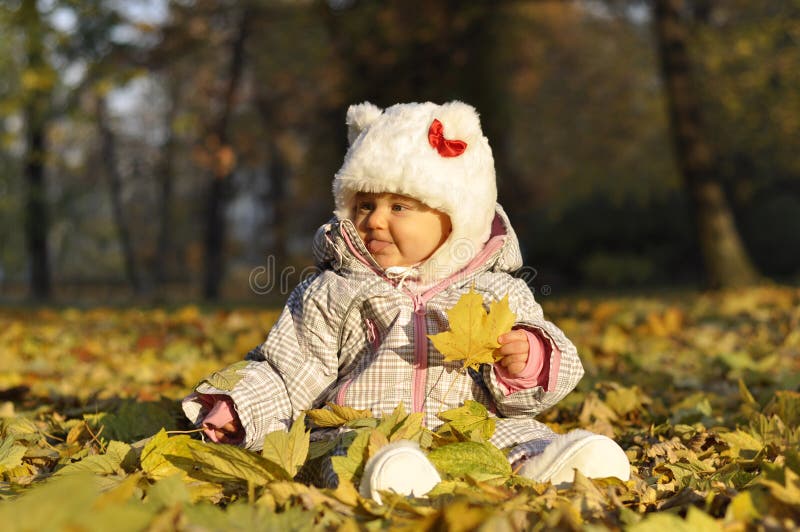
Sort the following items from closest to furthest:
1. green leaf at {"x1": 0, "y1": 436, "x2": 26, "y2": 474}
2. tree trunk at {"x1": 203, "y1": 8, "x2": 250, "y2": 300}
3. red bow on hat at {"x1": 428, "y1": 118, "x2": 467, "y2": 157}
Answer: green leaf at {"x1": 0, "y1": 436, "x2": 26, "y2": 474} < red bow on hat at {"x1": 428, "y1": 118, "x2": 467, "y2": 157} < tree trunk at {"x1": 203, "y1": 8, "x2": 250, "y2": 300}

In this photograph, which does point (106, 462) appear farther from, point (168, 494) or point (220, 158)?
point (220, 158)

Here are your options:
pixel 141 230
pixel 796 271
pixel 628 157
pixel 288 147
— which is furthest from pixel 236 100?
pixel 141 230

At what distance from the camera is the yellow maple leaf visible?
6.73ft

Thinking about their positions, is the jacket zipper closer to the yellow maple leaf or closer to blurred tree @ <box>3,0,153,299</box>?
the yellow maple leaf

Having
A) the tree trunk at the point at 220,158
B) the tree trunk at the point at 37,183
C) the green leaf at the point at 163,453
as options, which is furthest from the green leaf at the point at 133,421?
the tree trunk at the point at 220,158

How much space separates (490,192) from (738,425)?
1156 mm

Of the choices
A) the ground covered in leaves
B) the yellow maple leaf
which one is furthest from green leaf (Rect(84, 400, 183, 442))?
the yellow maple leaf

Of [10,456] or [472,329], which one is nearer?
[472,329]

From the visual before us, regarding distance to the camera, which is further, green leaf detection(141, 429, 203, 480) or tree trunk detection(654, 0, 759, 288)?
tree trunk detection(654, 0, 759, 288)

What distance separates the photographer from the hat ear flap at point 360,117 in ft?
8.62

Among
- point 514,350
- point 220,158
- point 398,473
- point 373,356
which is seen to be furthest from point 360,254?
point 220,158

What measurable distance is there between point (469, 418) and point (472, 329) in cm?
29

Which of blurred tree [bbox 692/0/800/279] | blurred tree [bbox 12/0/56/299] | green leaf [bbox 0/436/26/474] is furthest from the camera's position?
blurred tree [bbox 692/0/800/279]

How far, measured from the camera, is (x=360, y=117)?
2645 millimetres
